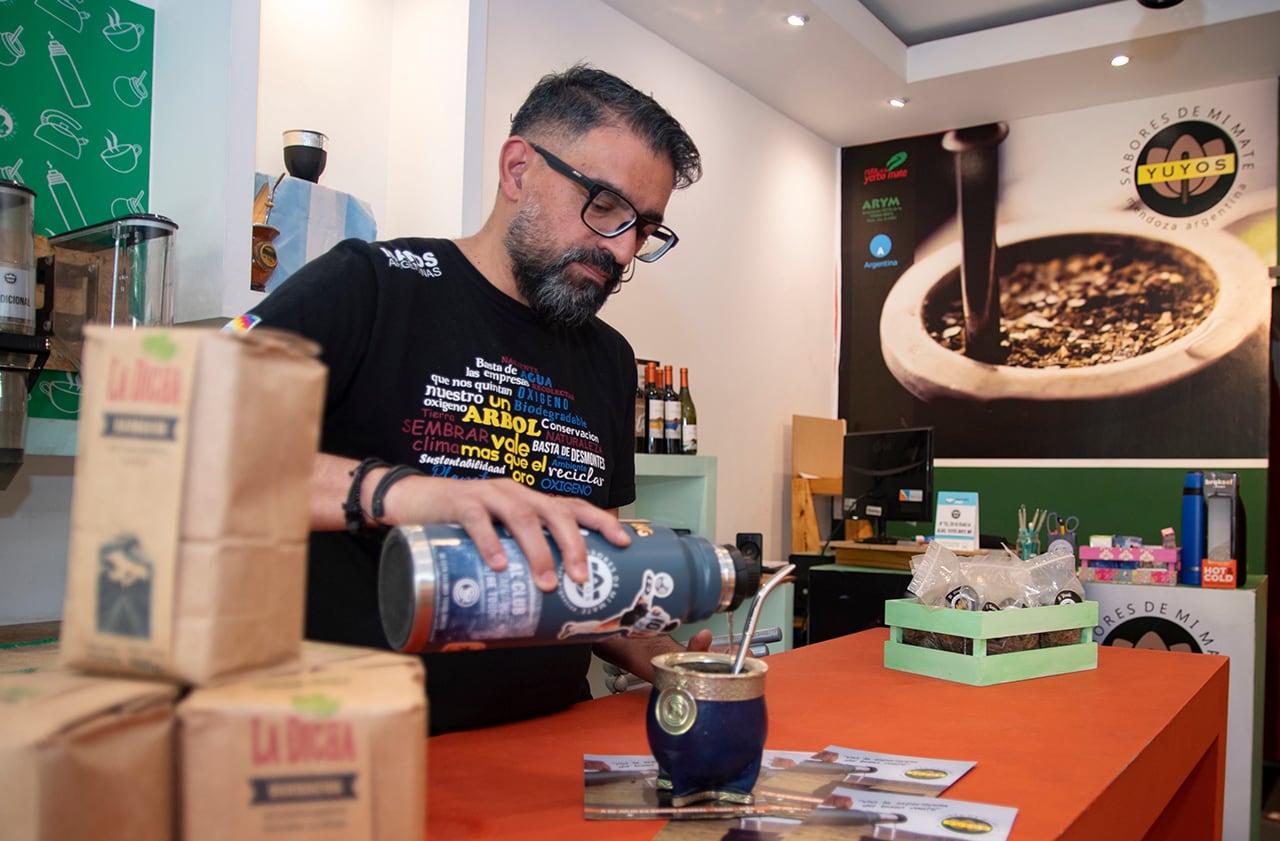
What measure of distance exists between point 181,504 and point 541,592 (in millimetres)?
318

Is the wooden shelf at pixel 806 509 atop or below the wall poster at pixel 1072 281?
below

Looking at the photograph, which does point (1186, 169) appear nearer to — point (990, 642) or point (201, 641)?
point (990, 642)

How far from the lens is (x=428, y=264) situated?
4.78ft

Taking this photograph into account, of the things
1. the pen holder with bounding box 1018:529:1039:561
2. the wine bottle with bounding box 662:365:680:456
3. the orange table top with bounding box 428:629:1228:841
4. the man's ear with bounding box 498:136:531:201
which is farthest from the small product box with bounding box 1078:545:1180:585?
the man's ear with bounding box 498:136:531:201

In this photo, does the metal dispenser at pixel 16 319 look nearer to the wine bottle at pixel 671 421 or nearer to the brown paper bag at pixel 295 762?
the brown paper bag at pixel 295 762

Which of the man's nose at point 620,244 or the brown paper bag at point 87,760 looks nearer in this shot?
the brown paper bag at point 87,760

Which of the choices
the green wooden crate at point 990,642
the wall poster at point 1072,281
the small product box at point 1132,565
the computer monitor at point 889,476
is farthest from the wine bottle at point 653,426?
the wall poster at point 1072,281

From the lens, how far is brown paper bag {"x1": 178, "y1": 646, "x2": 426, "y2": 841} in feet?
1.49

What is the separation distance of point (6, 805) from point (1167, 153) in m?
5.20

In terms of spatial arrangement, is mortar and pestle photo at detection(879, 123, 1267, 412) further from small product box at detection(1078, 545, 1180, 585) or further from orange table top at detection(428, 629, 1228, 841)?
orange table top at detection(428, 629, 1228, 841)

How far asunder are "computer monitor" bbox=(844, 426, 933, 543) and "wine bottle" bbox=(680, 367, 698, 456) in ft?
2.39

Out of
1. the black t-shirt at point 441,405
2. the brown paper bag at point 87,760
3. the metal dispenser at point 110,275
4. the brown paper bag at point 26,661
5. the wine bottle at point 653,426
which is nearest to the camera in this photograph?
the brown paper bag at point 87,760

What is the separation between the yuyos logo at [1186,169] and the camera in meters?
4.45

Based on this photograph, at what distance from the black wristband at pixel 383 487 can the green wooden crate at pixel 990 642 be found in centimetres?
108
